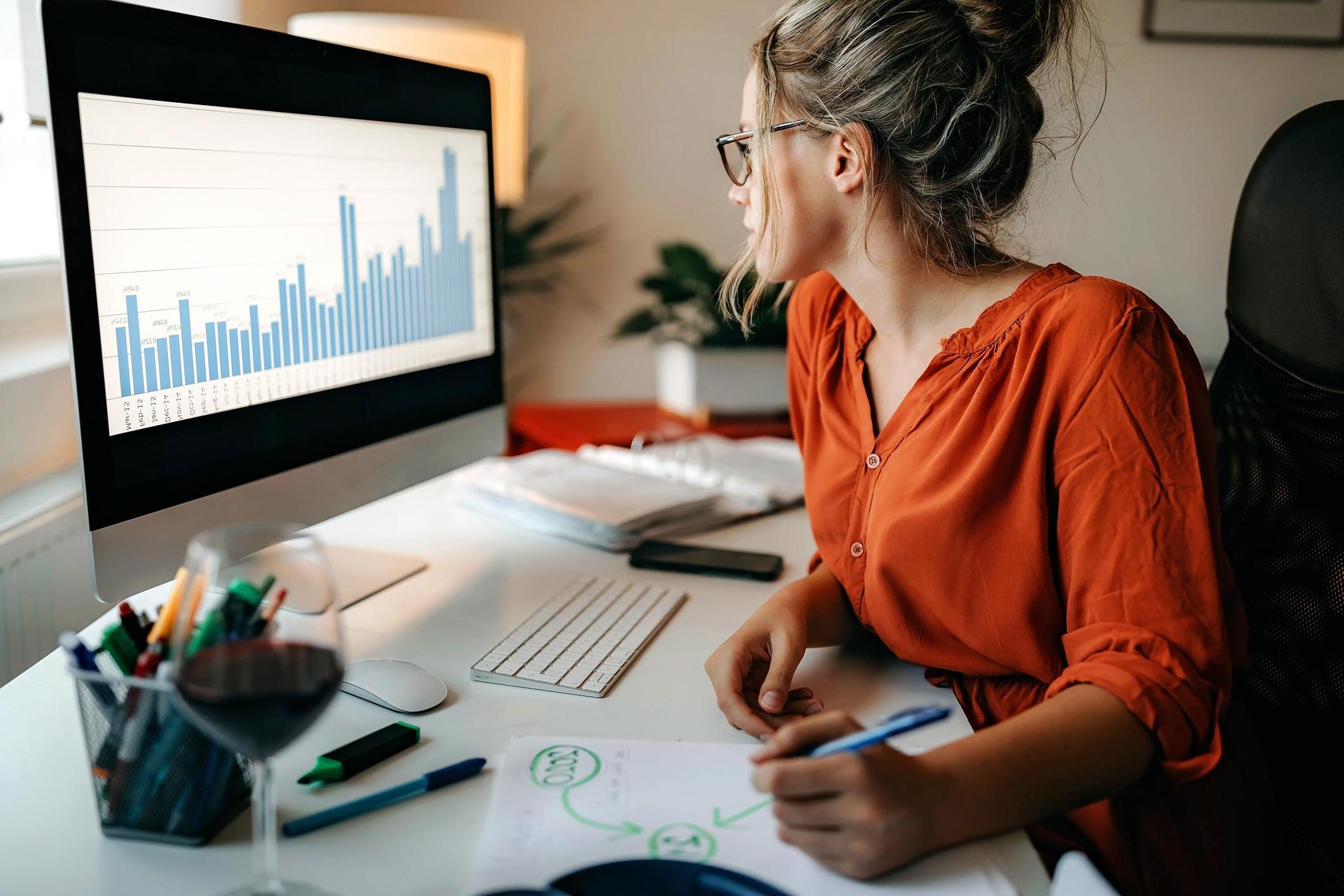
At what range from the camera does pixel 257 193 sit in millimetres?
898

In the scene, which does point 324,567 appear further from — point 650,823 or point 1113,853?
point 1113,853

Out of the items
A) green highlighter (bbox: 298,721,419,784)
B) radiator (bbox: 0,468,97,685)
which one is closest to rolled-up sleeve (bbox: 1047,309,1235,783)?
green highlighter (bbox: 298,721,419,784)

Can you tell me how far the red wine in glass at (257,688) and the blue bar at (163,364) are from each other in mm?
400

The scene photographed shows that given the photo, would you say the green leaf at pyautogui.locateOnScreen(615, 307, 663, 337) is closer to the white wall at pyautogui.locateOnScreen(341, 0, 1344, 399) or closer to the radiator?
the white wall at pyautogui.locateOnScreen(341, 0, 1344, 399)

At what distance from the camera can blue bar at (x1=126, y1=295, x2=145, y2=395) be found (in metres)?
0.78

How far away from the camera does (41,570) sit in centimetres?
117

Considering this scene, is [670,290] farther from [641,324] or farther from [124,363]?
[124,363]

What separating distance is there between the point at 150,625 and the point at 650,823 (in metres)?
0.32

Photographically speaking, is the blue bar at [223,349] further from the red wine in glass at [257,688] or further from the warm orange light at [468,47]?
the warm orange light at [468,47]

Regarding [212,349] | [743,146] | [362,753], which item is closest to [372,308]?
[212,349]

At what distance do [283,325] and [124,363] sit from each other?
179 mm

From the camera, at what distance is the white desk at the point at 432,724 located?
0.58 meters

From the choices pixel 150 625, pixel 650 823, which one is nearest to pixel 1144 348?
pixel 650 823

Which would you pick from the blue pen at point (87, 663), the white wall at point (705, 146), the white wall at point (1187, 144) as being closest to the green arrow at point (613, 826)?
the blue pen at point (87, 663)
